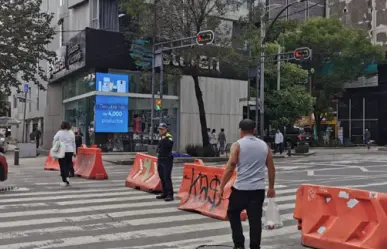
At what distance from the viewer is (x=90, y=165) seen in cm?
1565

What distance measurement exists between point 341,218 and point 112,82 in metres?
24.1

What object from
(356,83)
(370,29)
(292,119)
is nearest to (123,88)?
(292,119)

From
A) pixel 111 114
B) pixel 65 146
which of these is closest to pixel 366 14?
pixel 111 114

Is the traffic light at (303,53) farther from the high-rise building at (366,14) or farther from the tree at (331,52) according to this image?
the high-rise building at (366,14)

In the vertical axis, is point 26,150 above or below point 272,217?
above

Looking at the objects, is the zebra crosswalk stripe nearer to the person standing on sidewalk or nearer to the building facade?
the person standing on sidewalk

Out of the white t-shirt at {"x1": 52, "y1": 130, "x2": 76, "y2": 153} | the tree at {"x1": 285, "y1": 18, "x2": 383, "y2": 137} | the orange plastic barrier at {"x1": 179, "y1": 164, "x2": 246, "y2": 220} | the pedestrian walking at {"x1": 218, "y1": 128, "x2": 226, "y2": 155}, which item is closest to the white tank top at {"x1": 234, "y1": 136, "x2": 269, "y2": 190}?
the orange plastic barrier at {"x1": 179, "y1": 164, "x2": 246, "y2": 220}

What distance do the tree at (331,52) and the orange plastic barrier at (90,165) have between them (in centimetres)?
3395

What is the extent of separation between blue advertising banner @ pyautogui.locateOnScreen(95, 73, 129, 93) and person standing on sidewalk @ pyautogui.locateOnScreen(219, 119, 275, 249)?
937 inches

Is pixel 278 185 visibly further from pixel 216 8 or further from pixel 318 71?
pixel 318 71

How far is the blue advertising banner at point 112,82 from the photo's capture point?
28.8 metres

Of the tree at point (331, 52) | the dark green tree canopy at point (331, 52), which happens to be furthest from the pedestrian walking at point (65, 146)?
the tree at point (331, 52)

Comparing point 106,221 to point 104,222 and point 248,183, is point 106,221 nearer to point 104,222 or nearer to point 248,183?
point 104,222

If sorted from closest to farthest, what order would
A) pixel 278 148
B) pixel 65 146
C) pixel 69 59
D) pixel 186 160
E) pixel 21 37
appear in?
pixel 65 146
pixel 186 160
pixel 21 37
pixel 69 59
pixel 278 148
